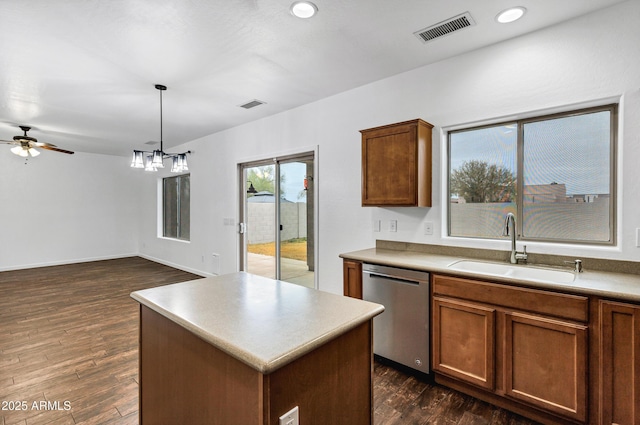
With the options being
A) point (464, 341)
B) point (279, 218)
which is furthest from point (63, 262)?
point (464, 341)

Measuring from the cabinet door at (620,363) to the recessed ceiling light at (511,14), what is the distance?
6.47ft

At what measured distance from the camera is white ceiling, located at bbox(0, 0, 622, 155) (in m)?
2.11

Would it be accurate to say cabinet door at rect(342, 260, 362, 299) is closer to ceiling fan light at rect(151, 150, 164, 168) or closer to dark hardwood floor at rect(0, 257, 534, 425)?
dark hardwood floor at rect(0, 257, 534, 425)

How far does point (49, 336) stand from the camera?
3.29 meters

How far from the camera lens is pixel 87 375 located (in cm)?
255

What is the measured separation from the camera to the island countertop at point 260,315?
3.42 feet

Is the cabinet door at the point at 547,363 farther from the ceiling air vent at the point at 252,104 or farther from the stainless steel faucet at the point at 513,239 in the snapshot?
the ceiling air vent at the point at 252,104

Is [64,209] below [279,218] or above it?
above

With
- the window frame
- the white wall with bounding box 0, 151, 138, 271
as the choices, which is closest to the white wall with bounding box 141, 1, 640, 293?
the window frame

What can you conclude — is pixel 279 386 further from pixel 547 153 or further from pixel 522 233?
pixel 547 153

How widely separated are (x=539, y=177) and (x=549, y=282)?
1053 millimetres

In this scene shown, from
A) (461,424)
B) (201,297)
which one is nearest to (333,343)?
(201,297)

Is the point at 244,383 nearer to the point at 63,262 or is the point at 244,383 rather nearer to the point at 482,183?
the point at 482,183

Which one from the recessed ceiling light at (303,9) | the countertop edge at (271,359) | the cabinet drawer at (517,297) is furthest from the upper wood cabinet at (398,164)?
the countertop edge at (271,359)
